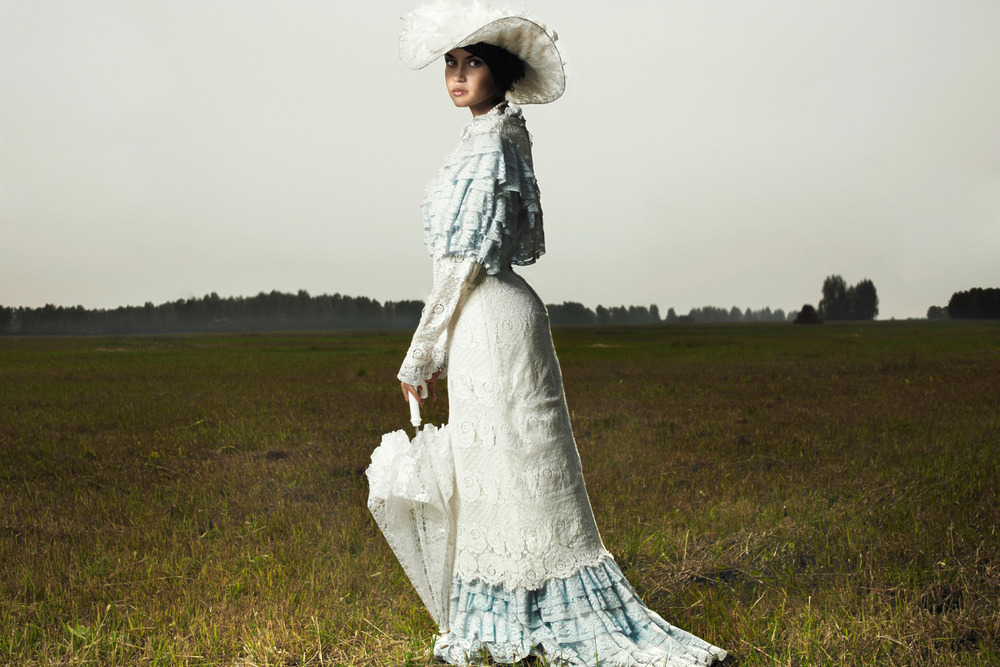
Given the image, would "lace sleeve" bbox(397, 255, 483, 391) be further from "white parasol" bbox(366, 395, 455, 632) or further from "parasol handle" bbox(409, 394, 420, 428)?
"white parasol" bbox(366, 395, 455, 632)

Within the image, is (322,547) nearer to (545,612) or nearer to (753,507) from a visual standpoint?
(545,612)

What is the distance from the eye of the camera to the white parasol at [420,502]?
11.5 feet

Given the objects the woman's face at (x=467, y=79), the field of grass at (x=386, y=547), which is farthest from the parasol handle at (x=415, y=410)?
the woman's face at (x=467, y=79)

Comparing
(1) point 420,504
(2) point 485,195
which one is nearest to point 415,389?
(1) point 420,504

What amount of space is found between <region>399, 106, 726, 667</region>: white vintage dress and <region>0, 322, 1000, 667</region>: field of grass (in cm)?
61

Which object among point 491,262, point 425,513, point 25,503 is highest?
point 491,262

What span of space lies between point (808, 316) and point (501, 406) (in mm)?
66770

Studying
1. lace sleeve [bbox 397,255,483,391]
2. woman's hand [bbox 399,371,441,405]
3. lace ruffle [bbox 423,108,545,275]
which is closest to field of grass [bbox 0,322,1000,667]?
woman's hand [bbox 399,371,441,405]

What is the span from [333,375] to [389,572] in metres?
14.3

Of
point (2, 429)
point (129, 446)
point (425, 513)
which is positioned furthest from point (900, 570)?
point (2, 429)

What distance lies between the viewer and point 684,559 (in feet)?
16.6

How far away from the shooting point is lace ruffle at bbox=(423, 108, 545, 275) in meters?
3.30

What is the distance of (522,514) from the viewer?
11.1ft

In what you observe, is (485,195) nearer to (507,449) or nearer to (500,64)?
(500,64)
